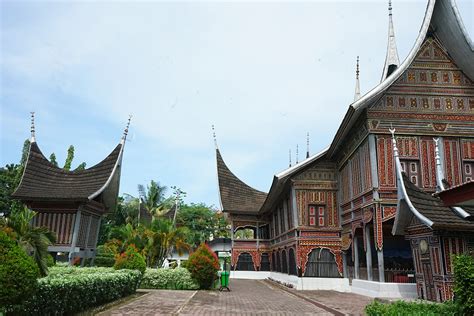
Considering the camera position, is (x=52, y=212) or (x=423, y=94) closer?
(x=423, y=94)

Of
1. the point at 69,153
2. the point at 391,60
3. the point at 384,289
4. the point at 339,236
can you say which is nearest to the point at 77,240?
the point at 339,236

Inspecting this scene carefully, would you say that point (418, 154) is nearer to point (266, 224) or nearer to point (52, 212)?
point (52, 212)

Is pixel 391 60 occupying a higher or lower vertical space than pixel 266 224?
higher

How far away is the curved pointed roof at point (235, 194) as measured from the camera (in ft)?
104

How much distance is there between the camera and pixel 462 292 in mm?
6531

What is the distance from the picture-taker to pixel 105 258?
3241cm

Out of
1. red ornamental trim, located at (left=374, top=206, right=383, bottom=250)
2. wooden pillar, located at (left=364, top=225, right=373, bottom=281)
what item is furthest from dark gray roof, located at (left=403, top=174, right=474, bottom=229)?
wooden pillar, located at (left=364, top=225, right=373, bottom=281)

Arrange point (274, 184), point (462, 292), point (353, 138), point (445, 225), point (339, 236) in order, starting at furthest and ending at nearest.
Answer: point (274, 184)
point (339, 236)
point (353, 138)
point (445, 225)
point (462, 292)

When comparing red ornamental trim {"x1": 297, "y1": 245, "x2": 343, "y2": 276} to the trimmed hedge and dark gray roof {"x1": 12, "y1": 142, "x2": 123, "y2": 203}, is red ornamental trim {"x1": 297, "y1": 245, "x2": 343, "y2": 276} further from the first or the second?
the trimmed hedge

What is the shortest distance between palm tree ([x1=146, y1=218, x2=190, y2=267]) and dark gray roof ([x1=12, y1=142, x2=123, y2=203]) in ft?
9.68

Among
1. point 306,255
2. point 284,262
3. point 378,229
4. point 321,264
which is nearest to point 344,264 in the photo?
point 321,264

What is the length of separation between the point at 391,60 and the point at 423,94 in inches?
207

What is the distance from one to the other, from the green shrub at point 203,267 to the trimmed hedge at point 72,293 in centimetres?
502

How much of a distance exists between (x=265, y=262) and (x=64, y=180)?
15138mm
